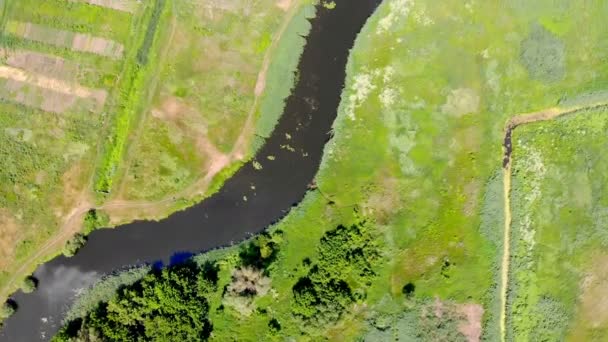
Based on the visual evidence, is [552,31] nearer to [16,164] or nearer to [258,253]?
[258,253]

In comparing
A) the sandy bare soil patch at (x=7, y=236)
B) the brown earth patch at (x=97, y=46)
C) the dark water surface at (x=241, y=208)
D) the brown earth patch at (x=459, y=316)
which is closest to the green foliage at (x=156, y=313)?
the dark water surface at (x=241, y=208)

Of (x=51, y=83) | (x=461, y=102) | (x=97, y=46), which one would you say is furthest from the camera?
(x=97, y=46)

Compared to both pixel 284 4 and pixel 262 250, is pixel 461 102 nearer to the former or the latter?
pixel 284 4

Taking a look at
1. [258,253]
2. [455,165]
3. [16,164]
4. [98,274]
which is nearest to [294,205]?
[258,253]

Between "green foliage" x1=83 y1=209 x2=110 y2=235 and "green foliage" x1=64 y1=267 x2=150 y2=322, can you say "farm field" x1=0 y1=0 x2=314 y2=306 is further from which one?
"green foliage" x1=64 y1=267 x2=150 y2=322

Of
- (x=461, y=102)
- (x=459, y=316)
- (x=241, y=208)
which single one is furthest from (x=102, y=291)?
(x=461, y=102)

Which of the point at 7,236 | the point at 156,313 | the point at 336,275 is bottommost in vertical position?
the point at 156,313
